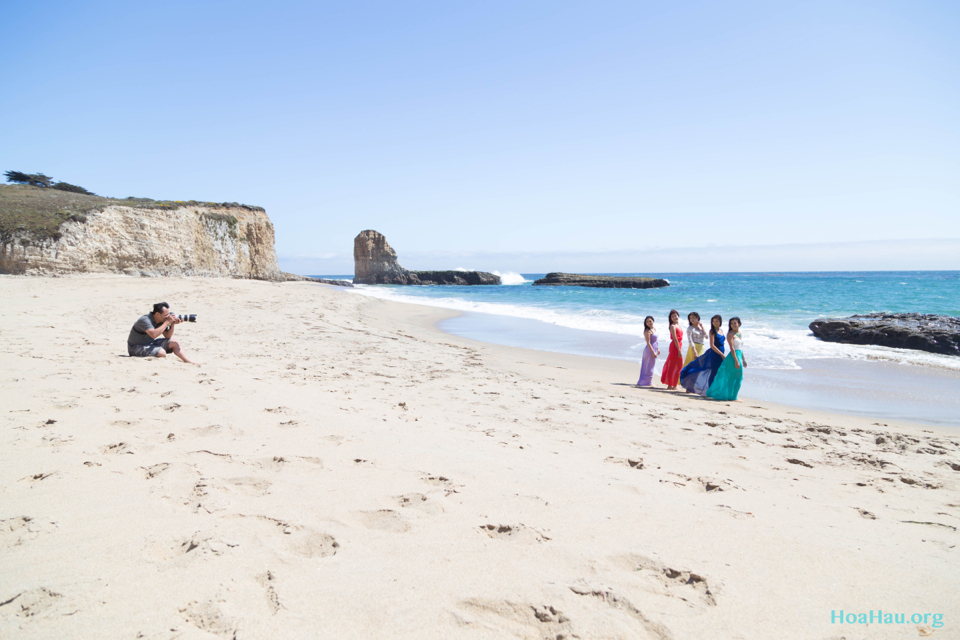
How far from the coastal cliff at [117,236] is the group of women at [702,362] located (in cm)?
2400

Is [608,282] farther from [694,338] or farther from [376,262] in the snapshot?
[694,338]

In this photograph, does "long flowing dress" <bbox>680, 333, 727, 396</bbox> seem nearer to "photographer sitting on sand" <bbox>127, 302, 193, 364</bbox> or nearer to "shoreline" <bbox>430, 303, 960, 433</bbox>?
"shoreline" <bbox>430, 303, 960, 433</bbox>

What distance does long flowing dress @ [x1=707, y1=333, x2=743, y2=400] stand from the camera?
282 inches

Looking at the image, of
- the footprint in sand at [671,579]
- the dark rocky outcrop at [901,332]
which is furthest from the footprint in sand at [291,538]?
the dark rocky outcrop at [901,332]

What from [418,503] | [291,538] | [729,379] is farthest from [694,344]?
[291,538]

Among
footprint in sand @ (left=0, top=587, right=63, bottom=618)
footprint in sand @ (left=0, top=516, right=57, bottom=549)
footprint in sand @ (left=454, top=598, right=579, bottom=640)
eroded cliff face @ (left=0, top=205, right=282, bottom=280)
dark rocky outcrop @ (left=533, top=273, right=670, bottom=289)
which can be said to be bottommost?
footprint in sand @ (left=454, top=598, right=579, bottom=640)

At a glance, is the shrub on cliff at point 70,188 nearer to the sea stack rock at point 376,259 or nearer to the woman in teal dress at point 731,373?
the woman in teal dress at point 731,373

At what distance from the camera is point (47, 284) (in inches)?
606

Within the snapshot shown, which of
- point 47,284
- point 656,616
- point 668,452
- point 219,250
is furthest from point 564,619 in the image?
point 219,250

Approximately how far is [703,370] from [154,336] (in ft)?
26.4

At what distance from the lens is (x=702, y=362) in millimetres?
7727

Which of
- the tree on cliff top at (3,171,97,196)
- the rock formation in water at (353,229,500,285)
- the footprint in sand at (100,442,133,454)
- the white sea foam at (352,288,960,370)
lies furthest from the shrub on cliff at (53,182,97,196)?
the rock formation in water at (353,229,500,285)

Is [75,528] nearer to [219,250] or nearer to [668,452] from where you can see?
[668,452]

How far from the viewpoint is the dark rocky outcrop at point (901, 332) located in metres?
11.8
